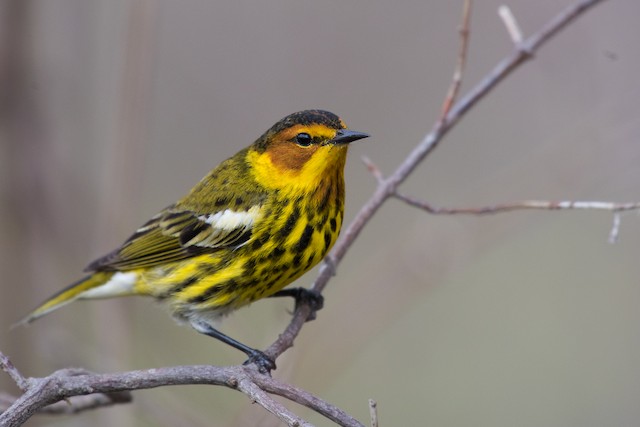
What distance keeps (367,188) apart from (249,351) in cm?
563

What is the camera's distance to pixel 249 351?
166 inches

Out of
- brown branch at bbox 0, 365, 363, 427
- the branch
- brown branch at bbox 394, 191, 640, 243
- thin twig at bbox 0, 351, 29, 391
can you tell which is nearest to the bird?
the branch

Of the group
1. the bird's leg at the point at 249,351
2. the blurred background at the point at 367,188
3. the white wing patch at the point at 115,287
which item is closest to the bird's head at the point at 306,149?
the blurred background at the point at 367,188

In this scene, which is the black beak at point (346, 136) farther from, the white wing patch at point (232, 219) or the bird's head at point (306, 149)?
the white wing patch at point (232, 219)

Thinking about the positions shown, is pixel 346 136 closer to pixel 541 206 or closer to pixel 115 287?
pixel 541 206

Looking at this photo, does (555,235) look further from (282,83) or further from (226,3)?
(226,3)

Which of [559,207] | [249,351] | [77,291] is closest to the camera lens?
[559,207]

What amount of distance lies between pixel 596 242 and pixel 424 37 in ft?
9.04

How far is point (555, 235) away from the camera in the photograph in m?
8.84

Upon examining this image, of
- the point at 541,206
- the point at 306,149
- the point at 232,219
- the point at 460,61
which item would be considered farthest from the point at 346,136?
the point at 541,206

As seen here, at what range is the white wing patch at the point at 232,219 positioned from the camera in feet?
14.9

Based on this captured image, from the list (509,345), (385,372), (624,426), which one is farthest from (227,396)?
(624,426)

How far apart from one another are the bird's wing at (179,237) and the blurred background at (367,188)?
0.63 feet

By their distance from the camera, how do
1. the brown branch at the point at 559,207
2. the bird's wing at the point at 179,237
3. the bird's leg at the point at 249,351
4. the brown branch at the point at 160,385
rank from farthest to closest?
1. the bird's wing at the point at 179,237
2. the bird's leg at the point at 249,351
3. the brown branch at the point at 559,207
4. the brown branch at the point at 160,385
